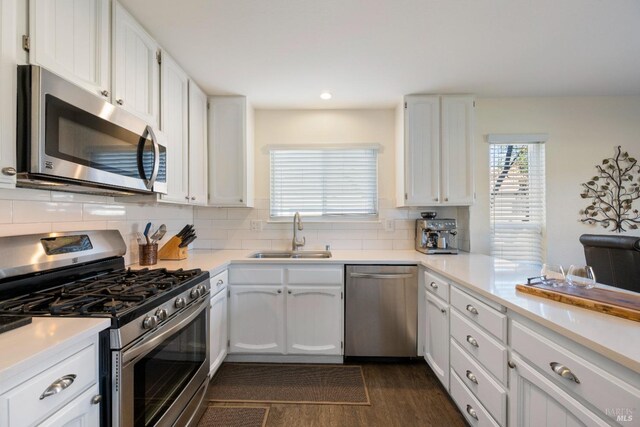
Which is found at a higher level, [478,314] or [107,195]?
[107,195]

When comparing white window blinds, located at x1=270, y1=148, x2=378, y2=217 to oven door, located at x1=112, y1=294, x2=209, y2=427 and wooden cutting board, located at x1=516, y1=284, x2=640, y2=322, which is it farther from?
wooden cutting board, located at x1=516, y1=284, x2=640, y2=322

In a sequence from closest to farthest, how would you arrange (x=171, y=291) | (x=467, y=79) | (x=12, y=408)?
(x=12, y=408)
(x=171, y=291)
(x=467, y=79)

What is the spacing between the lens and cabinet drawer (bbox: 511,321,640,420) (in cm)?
76

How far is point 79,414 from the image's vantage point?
33.9 inches

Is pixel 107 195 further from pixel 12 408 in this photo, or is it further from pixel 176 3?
pixel 12 408

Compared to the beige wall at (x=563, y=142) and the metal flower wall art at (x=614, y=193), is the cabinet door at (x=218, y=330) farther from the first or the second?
the metal flower wall art at (x=614, y=193)

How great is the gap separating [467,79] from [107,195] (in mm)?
2785

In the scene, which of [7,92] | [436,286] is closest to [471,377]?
[436,286]

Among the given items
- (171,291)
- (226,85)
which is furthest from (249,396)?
(226,85)

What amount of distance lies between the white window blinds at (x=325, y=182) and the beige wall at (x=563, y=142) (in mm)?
1037

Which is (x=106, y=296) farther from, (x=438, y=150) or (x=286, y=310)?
(x=438, y=150)

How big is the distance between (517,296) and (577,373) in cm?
38

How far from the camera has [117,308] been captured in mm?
1042

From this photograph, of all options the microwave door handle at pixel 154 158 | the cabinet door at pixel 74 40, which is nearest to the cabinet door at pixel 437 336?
the microwave door handle at pixel 154 158
